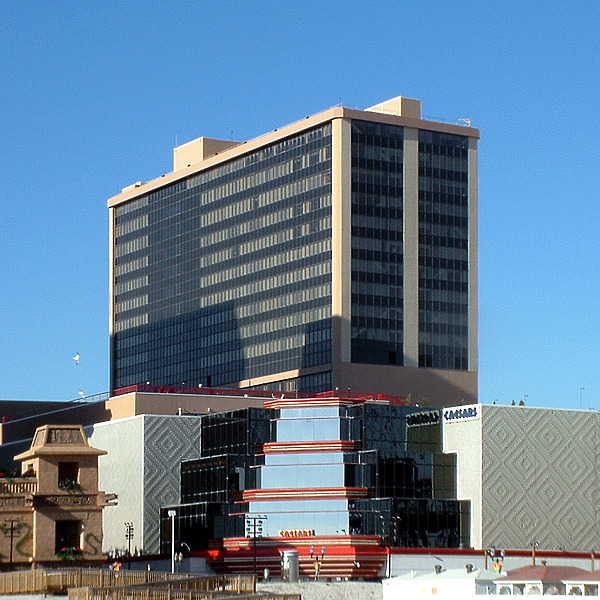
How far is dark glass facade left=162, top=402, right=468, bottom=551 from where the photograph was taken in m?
140

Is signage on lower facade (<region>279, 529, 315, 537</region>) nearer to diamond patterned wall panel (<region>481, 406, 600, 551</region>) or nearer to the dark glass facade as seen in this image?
the dark glass facade

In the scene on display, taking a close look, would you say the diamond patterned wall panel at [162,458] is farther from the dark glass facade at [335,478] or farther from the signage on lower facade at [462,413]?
the signage on lower facade at [462,413]

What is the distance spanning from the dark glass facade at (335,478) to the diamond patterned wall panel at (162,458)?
6394 mm

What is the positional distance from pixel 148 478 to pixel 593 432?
1623 inches

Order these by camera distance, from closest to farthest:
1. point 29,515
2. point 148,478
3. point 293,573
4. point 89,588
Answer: point 89,588, point 29,515, point 293,573, point 148,478

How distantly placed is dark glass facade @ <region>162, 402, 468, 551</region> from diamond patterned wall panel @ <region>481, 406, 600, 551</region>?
4.00 meters

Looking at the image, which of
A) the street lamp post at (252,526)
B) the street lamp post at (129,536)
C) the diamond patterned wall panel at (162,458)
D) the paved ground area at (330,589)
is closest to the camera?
the paved ground area at (330,589)

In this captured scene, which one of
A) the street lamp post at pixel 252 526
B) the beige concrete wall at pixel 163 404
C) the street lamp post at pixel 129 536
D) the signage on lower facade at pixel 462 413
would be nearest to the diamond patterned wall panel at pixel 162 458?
the street lamp post at pixel 129 536

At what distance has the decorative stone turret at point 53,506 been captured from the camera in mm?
100812

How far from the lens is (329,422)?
465 ft

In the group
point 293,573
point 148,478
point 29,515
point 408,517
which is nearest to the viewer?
point 29,515

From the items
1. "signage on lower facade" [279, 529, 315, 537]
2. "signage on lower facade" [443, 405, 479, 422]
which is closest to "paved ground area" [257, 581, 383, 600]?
"signage on lower facade" [279, 529, 315, 537]

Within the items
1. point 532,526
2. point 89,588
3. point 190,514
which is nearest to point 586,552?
point 532,526

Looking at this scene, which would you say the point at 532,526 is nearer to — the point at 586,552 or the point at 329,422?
the point at 586,552
